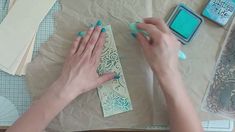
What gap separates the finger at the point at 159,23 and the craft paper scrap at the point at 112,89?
0.33 ft

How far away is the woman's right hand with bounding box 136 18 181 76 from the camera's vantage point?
0.86 metres

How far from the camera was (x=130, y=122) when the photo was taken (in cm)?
89

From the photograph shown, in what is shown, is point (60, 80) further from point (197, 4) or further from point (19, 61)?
point (197, 4)

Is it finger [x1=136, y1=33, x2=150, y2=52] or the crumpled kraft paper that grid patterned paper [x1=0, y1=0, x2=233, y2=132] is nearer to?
the crumpled kraft paper

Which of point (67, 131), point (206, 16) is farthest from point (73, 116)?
point (206, 16)

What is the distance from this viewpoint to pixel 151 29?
0.87 metres

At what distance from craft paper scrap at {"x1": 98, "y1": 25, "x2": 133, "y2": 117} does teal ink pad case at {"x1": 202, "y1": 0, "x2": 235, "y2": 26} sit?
0.81ft

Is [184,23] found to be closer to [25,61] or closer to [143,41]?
[143,41]

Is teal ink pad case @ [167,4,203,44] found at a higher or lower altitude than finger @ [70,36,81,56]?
higher

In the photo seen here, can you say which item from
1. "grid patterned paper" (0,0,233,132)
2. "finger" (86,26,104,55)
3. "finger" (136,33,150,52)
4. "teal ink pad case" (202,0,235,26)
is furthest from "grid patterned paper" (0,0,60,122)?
"teal ink pad case" (202,0,235,26)

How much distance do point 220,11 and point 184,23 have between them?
10cm

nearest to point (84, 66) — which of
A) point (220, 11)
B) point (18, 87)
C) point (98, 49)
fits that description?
point (98, 49)

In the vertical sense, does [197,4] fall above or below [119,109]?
above

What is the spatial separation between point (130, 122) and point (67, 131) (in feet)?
0.50
